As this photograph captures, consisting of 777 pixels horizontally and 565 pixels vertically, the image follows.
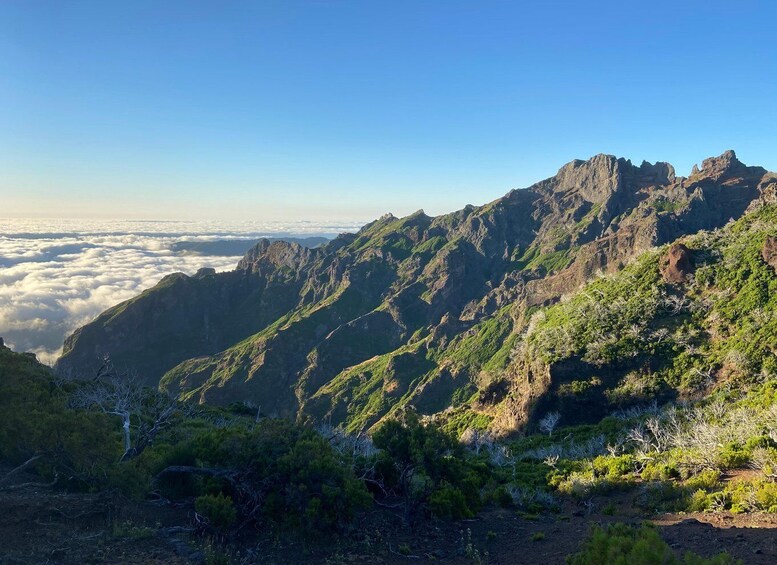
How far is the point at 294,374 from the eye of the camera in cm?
19775

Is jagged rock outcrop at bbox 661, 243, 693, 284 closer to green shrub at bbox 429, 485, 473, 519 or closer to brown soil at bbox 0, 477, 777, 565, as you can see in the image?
brown soil at bbox 0, 477, 777, 565

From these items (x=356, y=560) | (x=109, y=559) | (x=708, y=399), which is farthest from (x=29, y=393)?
(x=708, y=399)

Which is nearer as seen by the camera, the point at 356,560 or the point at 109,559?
the point at 109,559

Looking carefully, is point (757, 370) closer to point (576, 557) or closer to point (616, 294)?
point (616, 294)

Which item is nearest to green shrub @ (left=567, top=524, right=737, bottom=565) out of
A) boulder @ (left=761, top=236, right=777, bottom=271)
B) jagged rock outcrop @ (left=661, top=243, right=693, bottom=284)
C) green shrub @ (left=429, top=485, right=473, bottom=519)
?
green shrub @ (left=429, top=485, right=473, bottom=519)

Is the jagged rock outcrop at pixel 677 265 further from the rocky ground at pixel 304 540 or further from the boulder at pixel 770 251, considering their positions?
the rocky ground at pixel 304 540

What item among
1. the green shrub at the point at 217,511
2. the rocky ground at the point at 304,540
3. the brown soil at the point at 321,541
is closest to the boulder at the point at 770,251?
the rocky ground at the point at 304,540

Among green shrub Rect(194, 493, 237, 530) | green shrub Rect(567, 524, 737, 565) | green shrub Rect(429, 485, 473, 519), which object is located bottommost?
green shrub Rect(429, 485, 473, 519)

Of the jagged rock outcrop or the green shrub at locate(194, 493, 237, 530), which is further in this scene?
the jagged rock outcrop

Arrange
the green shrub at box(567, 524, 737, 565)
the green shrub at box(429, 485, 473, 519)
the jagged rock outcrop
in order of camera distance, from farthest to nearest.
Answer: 1. the jagged rock outcrop
2. the green shrub at box(429, 485, 473, 519)
3. the green shrub at box(567, 524, 737, 565)

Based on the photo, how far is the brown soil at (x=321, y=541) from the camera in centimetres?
1412

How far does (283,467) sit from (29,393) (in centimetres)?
1187

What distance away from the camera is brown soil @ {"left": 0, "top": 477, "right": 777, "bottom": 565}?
1412 cm

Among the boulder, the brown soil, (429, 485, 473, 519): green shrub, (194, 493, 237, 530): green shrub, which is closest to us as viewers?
the brown soil
